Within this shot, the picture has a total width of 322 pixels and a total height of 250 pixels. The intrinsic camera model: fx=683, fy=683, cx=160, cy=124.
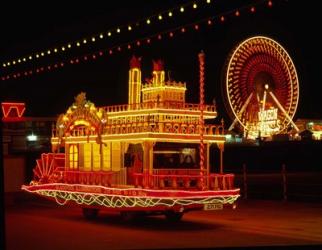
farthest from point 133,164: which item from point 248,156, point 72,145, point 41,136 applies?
point 41,136

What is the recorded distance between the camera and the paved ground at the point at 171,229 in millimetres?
12672

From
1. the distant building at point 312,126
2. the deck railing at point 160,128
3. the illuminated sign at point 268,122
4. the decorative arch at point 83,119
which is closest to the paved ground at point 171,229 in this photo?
the deck railing at point 160,128

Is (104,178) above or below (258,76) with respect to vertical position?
below

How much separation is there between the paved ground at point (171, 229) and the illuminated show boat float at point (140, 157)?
1.77 ft

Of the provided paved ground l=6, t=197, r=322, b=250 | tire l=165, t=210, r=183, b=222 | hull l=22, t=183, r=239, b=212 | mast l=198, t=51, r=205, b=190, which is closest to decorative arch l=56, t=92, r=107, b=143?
hull l=22, t=183, r=239, b=212

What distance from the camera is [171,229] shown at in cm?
1554

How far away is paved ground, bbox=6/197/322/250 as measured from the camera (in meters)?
12.7

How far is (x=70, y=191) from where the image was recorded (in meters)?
18.4

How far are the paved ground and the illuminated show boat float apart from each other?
0.54 metres

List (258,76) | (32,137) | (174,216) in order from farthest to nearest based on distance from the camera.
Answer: (32,137) → (258,76) → (174,216)

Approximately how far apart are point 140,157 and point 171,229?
307 centimetres

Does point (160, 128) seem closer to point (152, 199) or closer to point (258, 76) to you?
point (152, 199)

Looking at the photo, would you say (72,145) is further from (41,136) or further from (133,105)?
(41,136)

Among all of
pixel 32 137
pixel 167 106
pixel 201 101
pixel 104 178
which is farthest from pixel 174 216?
pixel 32 137
